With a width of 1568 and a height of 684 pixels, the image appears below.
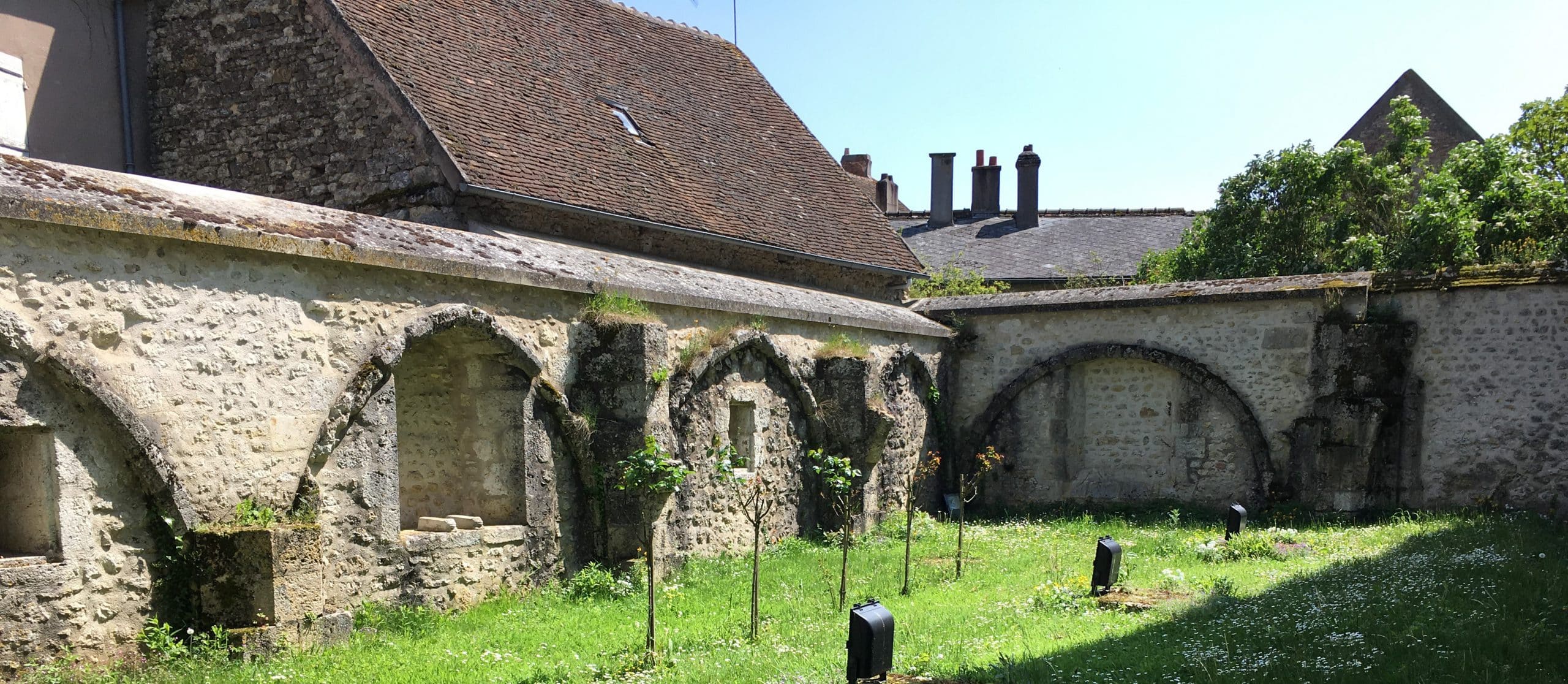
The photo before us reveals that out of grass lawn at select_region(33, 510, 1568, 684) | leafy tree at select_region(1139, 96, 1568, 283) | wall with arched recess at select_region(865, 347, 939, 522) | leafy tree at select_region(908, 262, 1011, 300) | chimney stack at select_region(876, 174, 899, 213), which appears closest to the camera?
grass lawn at select_region(33, 510, 1568, 684)

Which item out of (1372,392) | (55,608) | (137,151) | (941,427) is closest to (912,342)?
(941,427)

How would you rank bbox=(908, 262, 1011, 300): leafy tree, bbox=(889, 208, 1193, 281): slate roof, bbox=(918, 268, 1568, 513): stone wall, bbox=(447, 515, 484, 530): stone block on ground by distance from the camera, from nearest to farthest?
bbox=(447, 515, 484, 530): stone block on ground < bbox=(918, 268, 1568, 513): stone wall < bbox=(908, 262, 1011, 300): leafy tree < bbox=(889, 208, 1193, 281): slate roof

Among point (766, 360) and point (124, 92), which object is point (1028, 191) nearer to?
point (766, 360)

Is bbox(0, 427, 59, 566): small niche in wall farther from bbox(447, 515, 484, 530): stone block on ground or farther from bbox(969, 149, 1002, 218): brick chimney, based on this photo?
bbox(969, 149, 1002, 218): brick chimney

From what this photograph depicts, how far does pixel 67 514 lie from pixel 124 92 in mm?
7925

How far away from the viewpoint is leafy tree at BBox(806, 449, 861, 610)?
28.7 feet

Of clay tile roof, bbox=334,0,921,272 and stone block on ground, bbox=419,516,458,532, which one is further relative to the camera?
clay tile roof, bbox=334,0,921,272

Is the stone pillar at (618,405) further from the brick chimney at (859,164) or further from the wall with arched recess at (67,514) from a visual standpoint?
the brick chimney at (859,164)

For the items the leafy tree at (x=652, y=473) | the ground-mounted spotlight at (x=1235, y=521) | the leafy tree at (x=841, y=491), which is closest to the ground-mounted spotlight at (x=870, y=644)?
the leafy tree at (x=841, y=491)

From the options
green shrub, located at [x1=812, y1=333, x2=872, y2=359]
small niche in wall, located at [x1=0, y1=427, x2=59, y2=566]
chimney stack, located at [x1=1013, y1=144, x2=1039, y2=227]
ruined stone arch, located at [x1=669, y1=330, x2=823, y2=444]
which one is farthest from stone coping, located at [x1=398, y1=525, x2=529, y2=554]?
chimney stack, located at [x1=1013, y1=144, x2=1039, y2=227]

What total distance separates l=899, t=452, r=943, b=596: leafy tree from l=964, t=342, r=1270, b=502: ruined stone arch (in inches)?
31.2

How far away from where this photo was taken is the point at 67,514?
559 cm

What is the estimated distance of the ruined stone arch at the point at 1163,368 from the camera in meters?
12.8

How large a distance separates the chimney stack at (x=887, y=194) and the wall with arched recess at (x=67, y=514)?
87.5 ft
